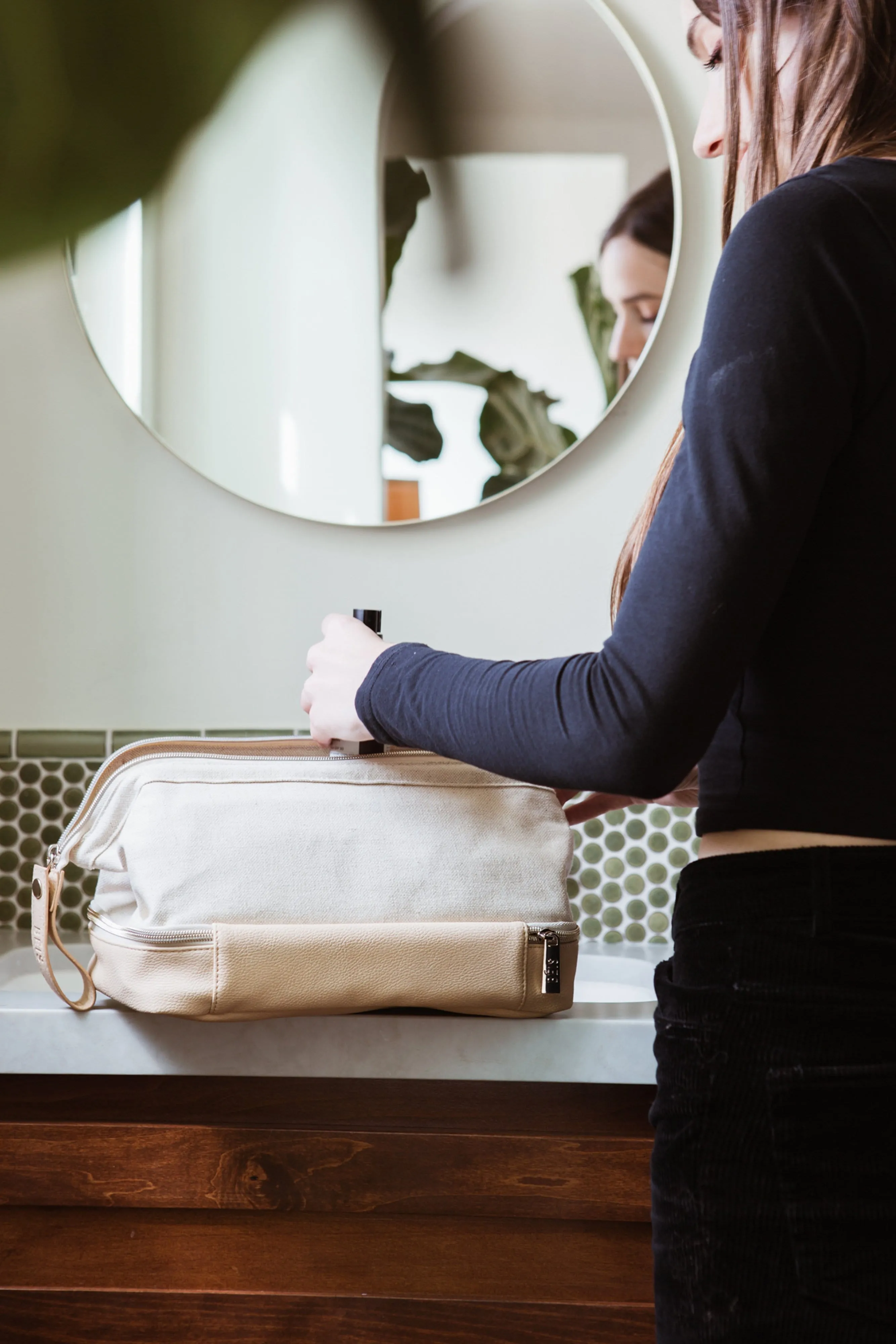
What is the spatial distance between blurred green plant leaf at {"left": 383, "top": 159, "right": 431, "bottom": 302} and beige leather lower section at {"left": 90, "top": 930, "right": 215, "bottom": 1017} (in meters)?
0.84

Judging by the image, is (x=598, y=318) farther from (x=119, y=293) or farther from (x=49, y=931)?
(x=49, y=931)

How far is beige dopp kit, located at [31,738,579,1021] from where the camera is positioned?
711mm

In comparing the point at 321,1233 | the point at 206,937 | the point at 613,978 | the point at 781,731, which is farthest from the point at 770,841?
the point at 613,978

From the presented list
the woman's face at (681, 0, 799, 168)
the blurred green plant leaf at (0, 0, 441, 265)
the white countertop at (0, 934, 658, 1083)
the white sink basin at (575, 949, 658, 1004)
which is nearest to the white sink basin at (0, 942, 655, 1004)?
the white sink basin at (575, 949, 658, 1004)

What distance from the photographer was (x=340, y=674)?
0.66m

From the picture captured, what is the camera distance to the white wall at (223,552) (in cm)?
126

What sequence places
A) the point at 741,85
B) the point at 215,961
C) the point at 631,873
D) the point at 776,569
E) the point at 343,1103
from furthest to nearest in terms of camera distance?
the point at 631,873
the point at 343,1103
the point at 215,961
the point at 741,85
the point at 776,569

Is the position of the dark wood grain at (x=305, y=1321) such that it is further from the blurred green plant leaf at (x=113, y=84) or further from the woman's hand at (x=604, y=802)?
the blurred green plant leaf at (x=113, y=84)

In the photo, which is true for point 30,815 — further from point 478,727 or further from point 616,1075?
point 478,727

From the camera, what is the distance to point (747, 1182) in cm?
48

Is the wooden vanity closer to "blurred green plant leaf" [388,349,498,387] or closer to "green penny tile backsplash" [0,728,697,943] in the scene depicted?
"green penny tile backsplash" [0,728,697,943]

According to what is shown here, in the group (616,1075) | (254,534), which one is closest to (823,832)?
(616,1075)

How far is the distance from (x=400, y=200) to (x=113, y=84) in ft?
1.13

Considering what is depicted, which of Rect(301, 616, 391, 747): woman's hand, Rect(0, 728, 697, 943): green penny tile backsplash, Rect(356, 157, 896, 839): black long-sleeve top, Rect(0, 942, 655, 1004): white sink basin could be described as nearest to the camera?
Rect(356, 157, 896, 839): black long-sleeve top
